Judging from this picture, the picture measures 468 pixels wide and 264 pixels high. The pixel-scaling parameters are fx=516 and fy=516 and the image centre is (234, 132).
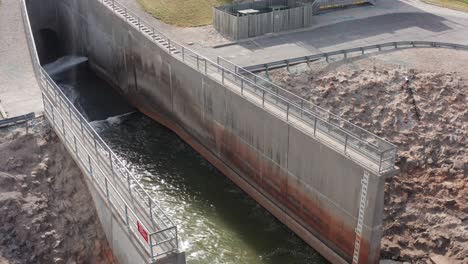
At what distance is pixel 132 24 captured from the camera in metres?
33.8

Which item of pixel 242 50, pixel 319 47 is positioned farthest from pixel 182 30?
pixel 319 47

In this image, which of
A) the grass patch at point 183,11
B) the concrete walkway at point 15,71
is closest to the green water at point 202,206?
the concrete walkway at point 15,71

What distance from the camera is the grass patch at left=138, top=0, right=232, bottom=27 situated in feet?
119

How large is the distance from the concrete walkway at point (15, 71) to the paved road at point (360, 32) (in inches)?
414

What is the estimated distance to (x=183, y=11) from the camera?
37906 mm

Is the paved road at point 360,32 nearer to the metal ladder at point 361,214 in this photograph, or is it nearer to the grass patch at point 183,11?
the grass patch at point 183,11

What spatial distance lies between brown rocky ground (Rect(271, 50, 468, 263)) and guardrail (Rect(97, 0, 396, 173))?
2.20 m

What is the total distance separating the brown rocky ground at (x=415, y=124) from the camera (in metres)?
21.2

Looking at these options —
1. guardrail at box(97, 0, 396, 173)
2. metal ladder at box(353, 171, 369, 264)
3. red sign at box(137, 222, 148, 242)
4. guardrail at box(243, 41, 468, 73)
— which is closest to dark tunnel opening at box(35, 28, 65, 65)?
guardrail at box(97, 0, 396, 173)

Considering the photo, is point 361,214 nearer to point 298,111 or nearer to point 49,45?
point 298,111

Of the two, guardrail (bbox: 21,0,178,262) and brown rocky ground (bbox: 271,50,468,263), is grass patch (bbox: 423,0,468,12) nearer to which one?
brown rocky ground (bbox: 271,50,468,263)

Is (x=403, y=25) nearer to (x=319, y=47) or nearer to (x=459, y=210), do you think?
(x=319, y=47)

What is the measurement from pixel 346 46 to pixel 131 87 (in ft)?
48.7

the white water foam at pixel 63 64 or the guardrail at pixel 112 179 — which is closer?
the guardrail at pixel 112 179
